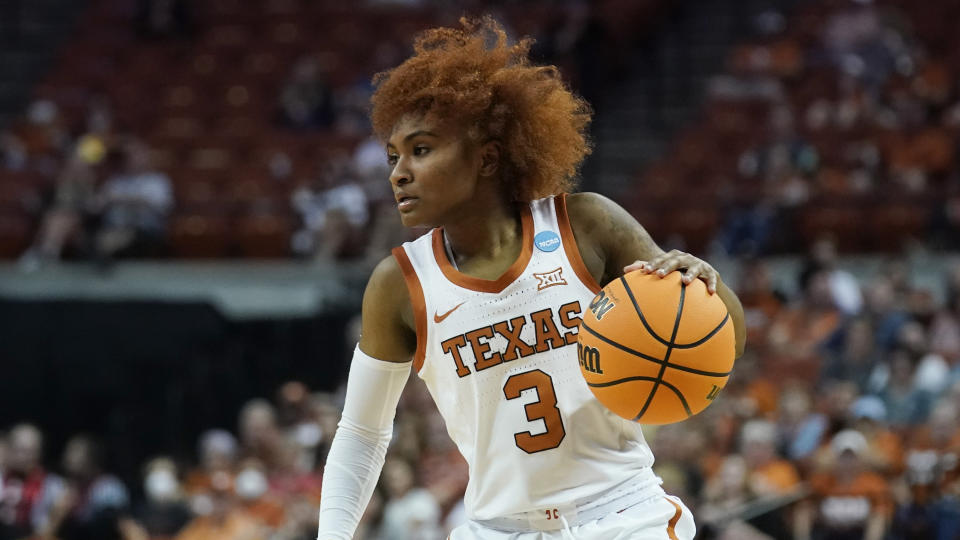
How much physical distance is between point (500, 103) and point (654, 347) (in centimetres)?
98

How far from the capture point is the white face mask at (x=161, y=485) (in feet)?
35.8

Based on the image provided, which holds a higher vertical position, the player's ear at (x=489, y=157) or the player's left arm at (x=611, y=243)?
the player's ear at (x=489, y=157)

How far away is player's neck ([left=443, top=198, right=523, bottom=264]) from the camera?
4344mm

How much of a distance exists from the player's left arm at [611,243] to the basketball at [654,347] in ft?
0.63

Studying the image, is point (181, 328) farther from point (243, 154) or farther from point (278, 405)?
point (243, 154)

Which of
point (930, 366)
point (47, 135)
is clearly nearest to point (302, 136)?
point (47, 135)

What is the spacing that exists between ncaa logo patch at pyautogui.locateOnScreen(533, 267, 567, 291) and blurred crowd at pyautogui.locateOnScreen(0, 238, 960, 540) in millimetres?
3898

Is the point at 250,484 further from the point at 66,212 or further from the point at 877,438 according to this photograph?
the point at 66,212

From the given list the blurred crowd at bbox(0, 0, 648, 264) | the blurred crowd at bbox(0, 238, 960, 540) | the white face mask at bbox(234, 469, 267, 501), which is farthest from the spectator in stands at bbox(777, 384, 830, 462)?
the blurred crowd at bbox(0, 0, 648, 264)

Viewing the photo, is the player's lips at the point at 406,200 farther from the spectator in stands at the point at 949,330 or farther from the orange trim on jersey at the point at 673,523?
the spectator in stands at the point at 949,330

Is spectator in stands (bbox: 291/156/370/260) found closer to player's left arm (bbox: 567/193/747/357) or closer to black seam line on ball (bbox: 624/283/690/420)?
player's left arm (bbox: 567/193/747/357)

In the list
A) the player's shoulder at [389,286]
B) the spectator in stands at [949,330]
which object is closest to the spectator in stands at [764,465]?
the spectator in stands at [949,330]

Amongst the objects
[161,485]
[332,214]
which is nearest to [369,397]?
[161,485]

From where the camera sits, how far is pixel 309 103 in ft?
53.2
